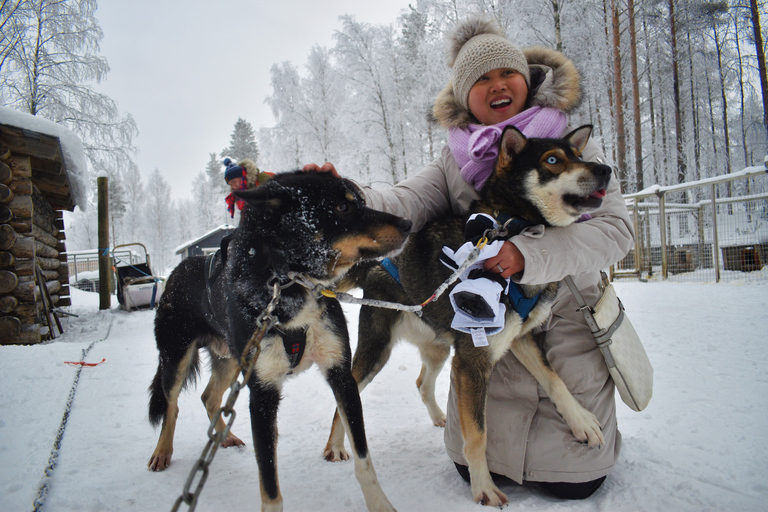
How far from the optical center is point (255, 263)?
1887 mm

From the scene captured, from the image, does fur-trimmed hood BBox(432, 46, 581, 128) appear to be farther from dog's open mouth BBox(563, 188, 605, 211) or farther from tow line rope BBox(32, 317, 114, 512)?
tow line rope BBox(32, 317, 114, 512)

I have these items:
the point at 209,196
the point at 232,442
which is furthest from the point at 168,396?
the point at 209,196

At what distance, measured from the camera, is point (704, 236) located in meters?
8.91

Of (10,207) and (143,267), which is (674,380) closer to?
(10,207)

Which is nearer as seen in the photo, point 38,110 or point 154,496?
point 154,496

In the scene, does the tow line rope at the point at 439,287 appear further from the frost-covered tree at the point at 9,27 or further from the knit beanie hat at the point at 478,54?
the frost-covered tree at the point at 9,27

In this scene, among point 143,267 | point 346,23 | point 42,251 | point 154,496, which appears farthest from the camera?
point 346,23

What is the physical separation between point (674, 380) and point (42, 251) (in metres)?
9.82

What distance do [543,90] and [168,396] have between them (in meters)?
3.12

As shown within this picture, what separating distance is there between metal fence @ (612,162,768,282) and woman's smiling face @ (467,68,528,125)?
677cm

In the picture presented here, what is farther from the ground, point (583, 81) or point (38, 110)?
point (38, 110)

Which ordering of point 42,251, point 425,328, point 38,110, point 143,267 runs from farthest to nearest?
point 38,110, point 143,267, point 42,251, point 425,328

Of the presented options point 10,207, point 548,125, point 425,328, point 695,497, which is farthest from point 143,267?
point 695,497

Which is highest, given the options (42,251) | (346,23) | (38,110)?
(346,23)
